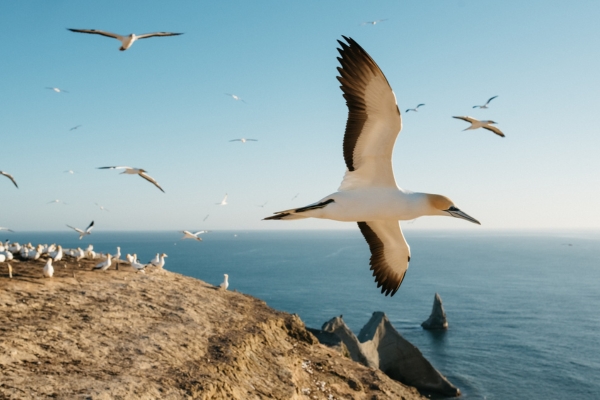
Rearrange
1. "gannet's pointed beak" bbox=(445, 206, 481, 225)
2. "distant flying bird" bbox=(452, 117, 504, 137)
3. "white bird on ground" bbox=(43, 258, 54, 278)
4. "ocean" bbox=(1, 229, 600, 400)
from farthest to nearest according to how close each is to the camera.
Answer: "ocean" bbox=(1, 229, 600, 400) → "white bird on ground" bbox=(43, 258, 54, 278) → "distant flying bird" bbox=(452, 117, 504, 137) → "gannet's pointed beak" bbox=(445, 206, 481, 225)

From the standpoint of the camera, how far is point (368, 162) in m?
6.54

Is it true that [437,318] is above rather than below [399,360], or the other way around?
below

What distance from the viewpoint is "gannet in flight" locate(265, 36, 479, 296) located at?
5.78 meters

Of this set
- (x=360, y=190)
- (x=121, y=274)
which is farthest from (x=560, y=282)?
(x=360, y=190)

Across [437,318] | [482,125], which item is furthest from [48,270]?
[437,318]

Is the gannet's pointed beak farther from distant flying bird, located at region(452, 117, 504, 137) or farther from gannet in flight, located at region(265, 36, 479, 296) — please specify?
distant flying bird, located at region(452, 117, 504, 137)

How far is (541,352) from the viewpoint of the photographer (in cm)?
4588

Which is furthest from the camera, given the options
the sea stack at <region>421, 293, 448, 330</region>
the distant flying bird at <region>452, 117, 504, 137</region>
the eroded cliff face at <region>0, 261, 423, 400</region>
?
the sea stack at <region>421, 293, 448, 330</region>

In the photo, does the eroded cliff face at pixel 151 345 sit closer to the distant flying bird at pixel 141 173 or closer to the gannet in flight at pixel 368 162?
the distant flying bird at pixel 141 173

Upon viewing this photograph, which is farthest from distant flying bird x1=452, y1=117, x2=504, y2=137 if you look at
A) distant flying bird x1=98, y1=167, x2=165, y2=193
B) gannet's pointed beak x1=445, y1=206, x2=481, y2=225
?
distant flying bird x1=98, y1=167, x2=165, y2=193

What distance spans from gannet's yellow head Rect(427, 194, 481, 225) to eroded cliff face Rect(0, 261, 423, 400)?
8877 mm

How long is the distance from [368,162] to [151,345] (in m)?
11.2

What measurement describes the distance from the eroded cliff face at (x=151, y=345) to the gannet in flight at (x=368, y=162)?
800 centimetres

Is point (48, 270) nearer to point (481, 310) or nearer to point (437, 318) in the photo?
point (437, 318)
